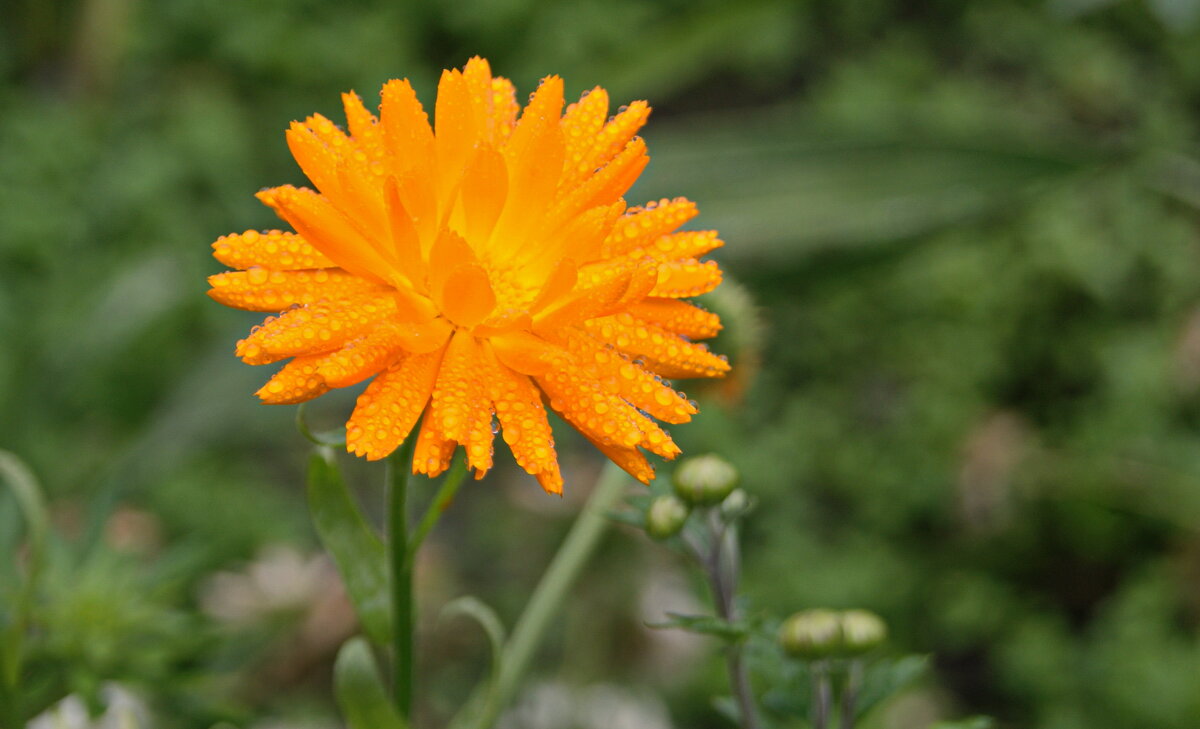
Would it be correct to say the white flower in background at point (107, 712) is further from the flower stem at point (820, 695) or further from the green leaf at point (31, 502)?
the flower stem at point (820, 695)

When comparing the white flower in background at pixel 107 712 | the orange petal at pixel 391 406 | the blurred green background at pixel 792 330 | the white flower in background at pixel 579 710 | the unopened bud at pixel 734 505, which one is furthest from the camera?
the blurred green background at pixel 792 330

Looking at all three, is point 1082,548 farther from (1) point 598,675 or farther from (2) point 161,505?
(2) point 161,505

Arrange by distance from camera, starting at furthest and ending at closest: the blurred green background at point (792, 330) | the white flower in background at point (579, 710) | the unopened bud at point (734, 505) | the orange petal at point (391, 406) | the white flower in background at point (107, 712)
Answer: the blurred green background at point (792, 330) → the white flower in background at point (579, 710) → the white flower in background at point (107, 712) → the unopened bud at point (734, 505) → the orange petal at point (391, 406)

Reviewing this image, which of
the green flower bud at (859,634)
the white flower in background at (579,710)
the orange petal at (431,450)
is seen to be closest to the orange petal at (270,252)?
the orange petal at (431,450)

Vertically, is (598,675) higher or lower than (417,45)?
lower

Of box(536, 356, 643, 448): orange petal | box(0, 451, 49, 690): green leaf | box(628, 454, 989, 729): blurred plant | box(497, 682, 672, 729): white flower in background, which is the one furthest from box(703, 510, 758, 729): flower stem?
box(497, 682, 672, 729): white flower in background

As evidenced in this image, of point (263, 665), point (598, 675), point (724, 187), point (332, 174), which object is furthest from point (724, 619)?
point (724, 187)
